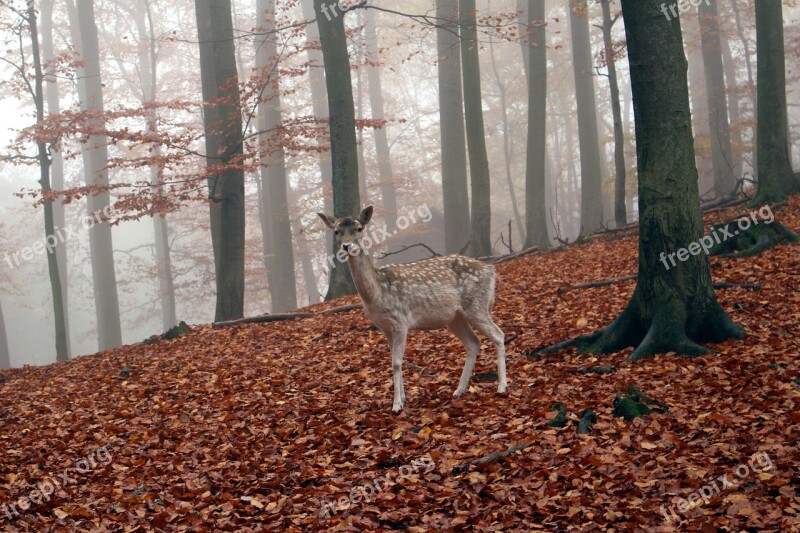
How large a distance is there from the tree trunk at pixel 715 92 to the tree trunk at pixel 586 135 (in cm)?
395

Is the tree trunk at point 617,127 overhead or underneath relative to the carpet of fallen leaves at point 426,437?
overhead

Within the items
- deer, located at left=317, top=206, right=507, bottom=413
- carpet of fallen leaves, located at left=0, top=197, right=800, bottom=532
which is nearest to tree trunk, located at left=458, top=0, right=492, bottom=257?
carpet of fallen leaves, located at left=0, top=197, right=800, bottom=532

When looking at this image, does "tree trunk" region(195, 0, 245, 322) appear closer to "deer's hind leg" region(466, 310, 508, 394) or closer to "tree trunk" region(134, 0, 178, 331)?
"deer's hind leg" region(466, 310, 508, 394)

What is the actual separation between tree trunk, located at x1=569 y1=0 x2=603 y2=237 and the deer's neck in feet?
52.6

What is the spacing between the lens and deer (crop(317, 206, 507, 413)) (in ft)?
26.2

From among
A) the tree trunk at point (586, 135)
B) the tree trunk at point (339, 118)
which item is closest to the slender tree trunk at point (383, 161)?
the tree trunk at point (586, 135)

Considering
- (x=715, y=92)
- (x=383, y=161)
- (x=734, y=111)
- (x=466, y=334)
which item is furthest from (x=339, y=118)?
(x=734, y=111)

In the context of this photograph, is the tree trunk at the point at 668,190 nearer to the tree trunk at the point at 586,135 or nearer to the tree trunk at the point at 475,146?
the tree trunk at the point at 475,146

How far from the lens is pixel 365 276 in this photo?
8.01 meters

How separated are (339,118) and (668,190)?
8.59 metres

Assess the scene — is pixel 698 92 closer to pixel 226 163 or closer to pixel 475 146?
pixel 475 146

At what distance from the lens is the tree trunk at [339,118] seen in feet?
A: 51.3

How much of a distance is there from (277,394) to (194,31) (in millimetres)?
35817

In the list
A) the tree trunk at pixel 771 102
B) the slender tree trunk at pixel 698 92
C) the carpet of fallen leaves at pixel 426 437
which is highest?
the slender tree trunk at pixel 698 92
